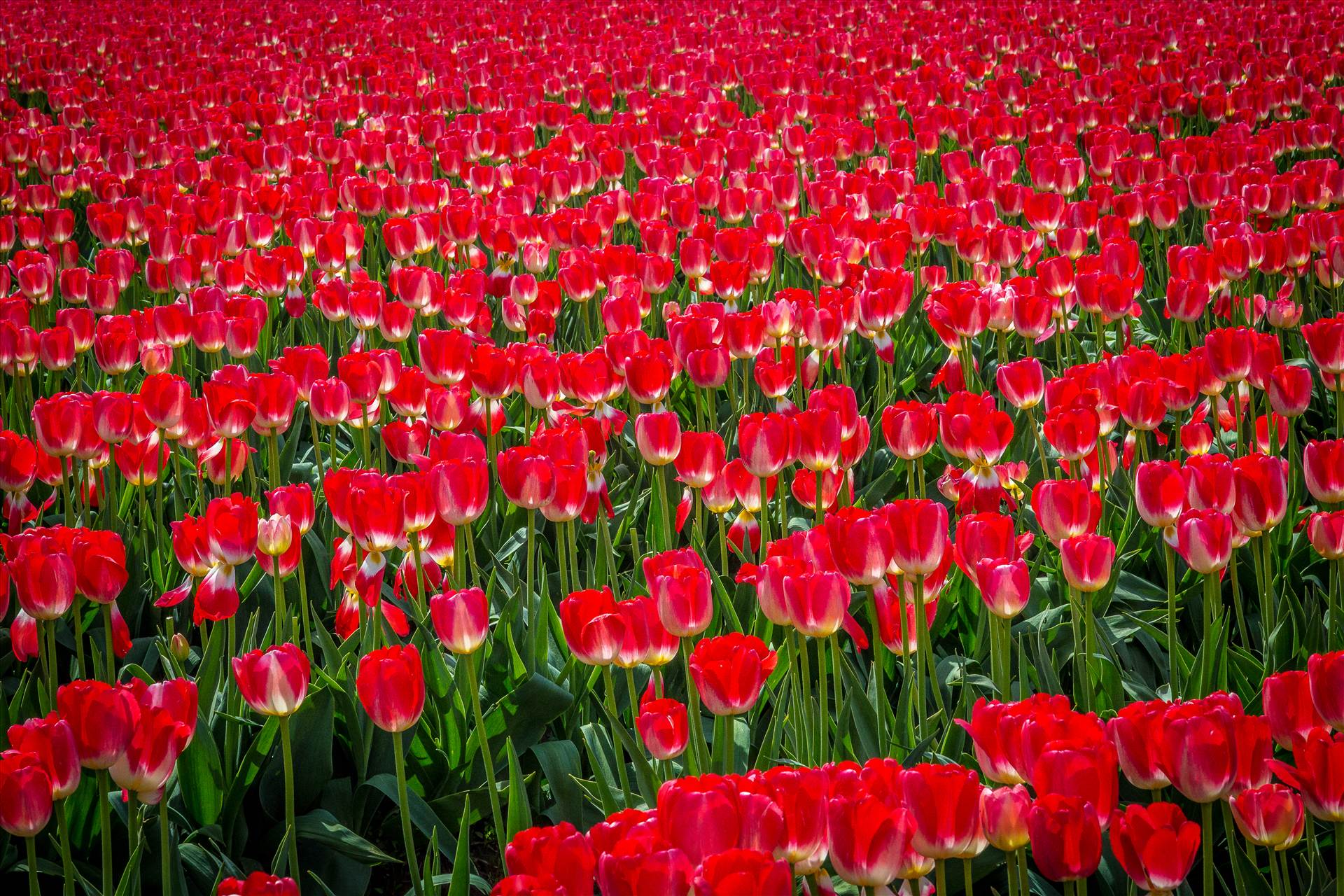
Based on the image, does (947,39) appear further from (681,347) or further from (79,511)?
(79,511)

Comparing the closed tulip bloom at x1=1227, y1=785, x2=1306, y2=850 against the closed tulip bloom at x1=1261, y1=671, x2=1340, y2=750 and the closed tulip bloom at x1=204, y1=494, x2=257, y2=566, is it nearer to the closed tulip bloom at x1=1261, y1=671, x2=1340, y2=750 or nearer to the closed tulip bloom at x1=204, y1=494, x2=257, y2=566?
the closed tulip bloom at x1=1261, y1=671, x2=1340, y2=750

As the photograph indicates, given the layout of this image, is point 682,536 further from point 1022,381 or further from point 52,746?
point 52,746

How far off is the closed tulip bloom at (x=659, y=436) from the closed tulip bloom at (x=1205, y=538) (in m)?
0.91

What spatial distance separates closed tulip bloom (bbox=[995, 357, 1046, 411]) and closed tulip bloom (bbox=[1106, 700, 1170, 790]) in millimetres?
1427

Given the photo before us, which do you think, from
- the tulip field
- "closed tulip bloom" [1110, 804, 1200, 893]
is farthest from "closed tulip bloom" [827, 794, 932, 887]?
"closed tulip bloom" [1110, 804, 1200, 893]

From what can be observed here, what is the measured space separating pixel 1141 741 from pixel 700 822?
52cm

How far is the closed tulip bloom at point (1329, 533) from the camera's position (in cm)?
190

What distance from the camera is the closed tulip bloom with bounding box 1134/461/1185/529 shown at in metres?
1.94

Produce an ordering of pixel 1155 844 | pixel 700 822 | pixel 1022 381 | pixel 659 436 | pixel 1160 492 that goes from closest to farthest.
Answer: pixel 700 822, pixel 1155 844, pixel 1160 492, pixel 659 436, pixel 1022 381

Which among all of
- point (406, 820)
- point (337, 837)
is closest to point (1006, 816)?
point (406, 820)

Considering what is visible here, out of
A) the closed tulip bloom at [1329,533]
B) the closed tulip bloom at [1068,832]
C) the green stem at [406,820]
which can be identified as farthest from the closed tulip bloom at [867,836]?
the closed tulip bloom at [1329,533]

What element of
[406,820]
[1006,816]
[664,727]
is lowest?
[406,820]

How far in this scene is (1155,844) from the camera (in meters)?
1.19

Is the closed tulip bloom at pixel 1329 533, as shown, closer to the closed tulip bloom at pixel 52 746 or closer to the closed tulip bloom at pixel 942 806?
the closed tulip bloom at pixel 942 806
